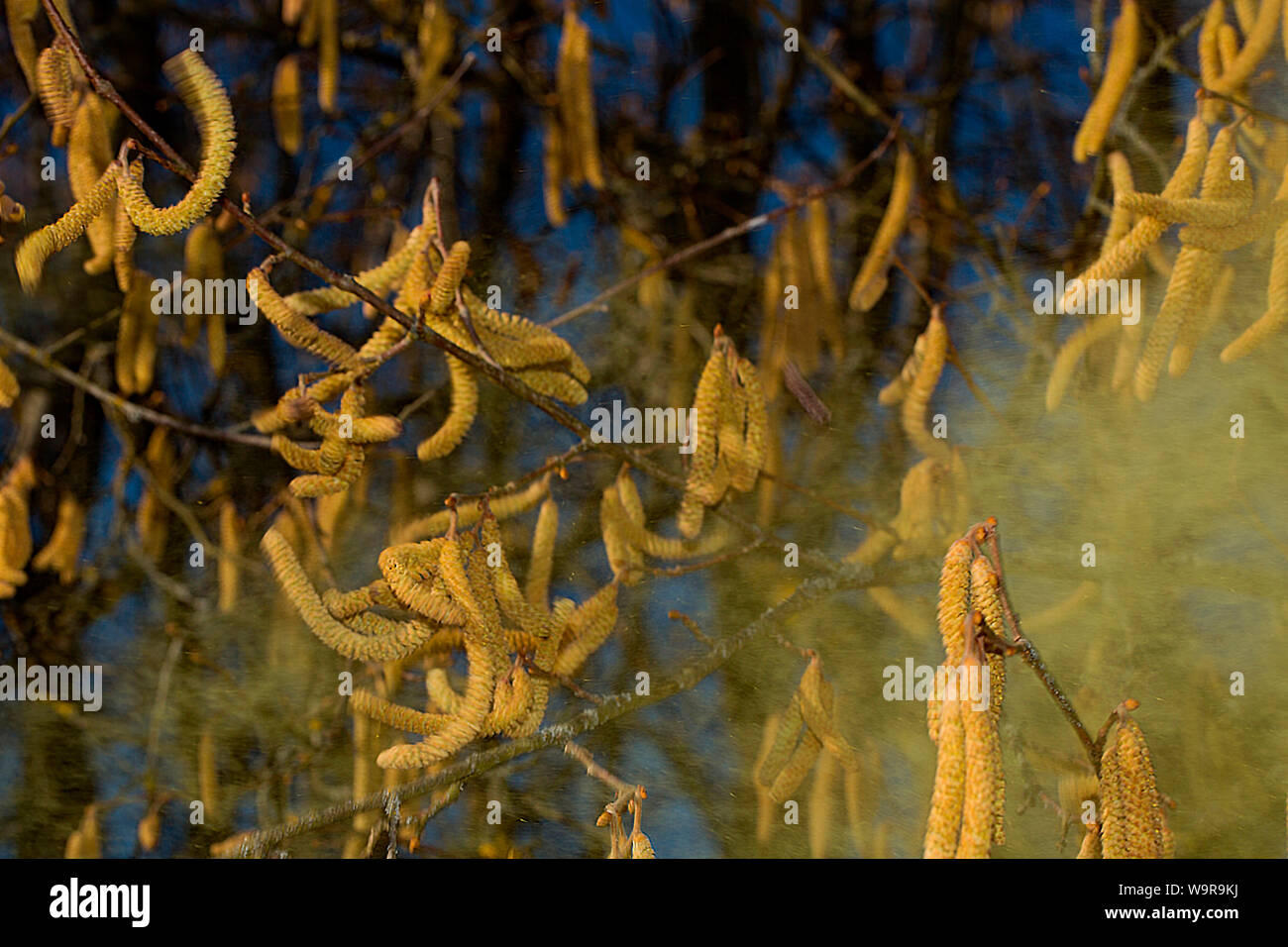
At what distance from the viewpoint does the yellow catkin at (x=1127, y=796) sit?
0.77 meters

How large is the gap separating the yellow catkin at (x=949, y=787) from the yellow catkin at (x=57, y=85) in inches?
38.6

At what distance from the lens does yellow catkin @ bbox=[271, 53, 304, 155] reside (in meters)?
1.08

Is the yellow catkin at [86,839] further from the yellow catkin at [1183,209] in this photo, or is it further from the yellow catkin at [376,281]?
the yellow catkin at [1183,209]

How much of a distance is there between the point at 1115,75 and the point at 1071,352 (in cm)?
27

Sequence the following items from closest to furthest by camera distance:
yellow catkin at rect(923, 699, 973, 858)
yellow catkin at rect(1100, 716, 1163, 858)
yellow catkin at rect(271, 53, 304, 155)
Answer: yellow catkin at rect(923, 699, 973, 858) < yellow catkin at rect(1100, 716, 1163, 858) < yellow catkin at rect(271, 53, 304, 155)

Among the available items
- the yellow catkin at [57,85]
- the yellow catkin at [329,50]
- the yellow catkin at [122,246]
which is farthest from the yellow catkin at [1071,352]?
the yellow catkin at [57,85]

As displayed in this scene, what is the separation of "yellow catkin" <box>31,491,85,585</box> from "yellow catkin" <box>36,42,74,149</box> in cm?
40

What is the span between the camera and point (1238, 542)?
100 centimetres

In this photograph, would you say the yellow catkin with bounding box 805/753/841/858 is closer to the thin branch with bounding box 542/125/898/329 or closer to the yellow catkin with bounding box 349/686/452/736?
the yellow catkin with bounding box 349/686/452/736

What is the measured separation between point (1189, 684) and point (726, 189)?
2.25 ft

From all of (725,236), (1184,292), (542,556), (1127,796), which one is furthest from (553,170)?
(1127,796)

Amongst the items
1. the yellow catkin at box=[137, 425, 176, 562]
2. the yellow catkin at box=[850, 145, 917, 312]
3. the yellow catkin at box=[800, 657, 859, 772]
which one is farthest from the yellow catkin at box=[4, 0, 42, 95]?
the yellow catkin at box=[800, 657, 859, 772]

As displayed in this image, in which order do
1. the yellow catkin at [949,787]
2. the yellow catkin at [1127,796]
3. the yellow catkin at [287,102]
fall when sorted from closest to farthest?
the yellow catkin at [949,787], the yellow catkin at [1127,796], the yellow catkin at [287,102]

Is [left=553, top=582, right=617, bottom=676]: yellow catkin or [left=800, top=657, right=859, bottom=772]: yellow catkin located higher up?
[left=553, top=582, right=617, bottom=676]: yellow catkin
